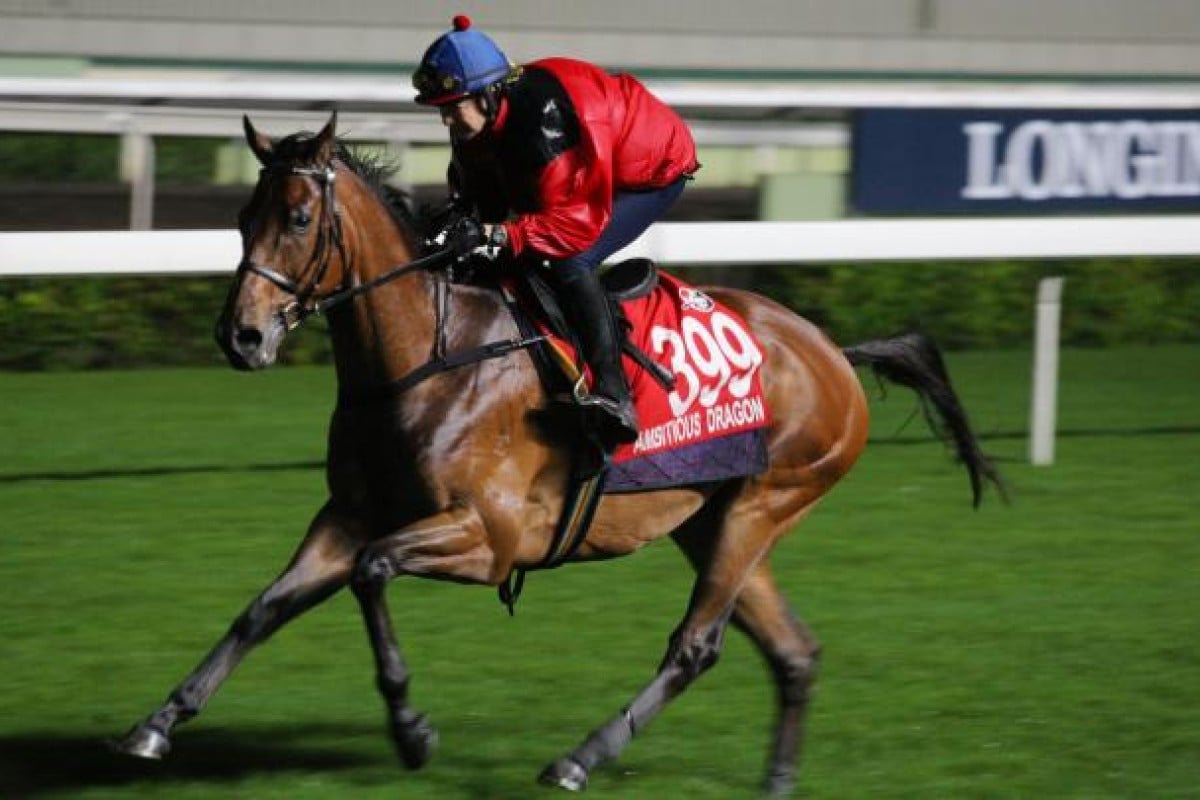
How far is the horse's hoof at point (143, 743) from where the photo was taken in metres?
4.96

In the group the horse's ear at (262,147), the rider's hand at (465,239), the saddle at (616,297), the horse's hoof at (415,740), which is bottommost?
the horse's hoof at (415,740)

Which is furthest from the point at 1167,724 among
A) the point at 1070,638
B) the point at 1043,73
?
the point at 1043,73

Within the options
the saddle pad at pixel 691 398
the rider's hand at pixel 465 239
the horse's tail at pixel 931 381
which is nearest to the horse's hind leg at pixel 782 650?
the saddle pad at pixel 691 398

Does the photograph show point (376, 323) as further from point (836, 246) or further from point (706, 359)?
point (836, 246)

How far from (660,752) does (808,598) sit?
76.0 inches

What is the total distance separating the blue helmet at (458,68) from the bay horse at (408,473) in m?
0.25

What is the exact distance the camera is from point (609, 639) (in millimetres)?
6984

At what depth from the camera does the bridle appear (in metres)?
5.02

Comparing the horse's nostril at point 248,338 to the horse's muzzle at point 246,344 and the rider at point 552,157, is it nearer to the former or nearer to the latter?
the horse's muzzle at point 246,344

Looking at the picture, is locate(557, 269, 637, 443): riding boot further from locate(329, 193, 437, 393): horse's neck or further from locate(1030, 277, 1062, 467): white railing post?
locate(1030, 277, 1062, 467): white railing post

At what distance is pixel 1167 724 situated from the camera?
6.07 m

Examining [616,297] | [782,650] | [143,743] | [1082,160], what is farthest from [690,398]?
[1082,160]

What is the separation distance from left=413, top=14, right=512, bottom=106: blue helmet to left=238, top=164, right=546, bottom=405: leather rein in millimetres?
294

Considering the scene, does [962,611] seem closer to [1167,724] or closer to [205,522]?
[1167,724]
